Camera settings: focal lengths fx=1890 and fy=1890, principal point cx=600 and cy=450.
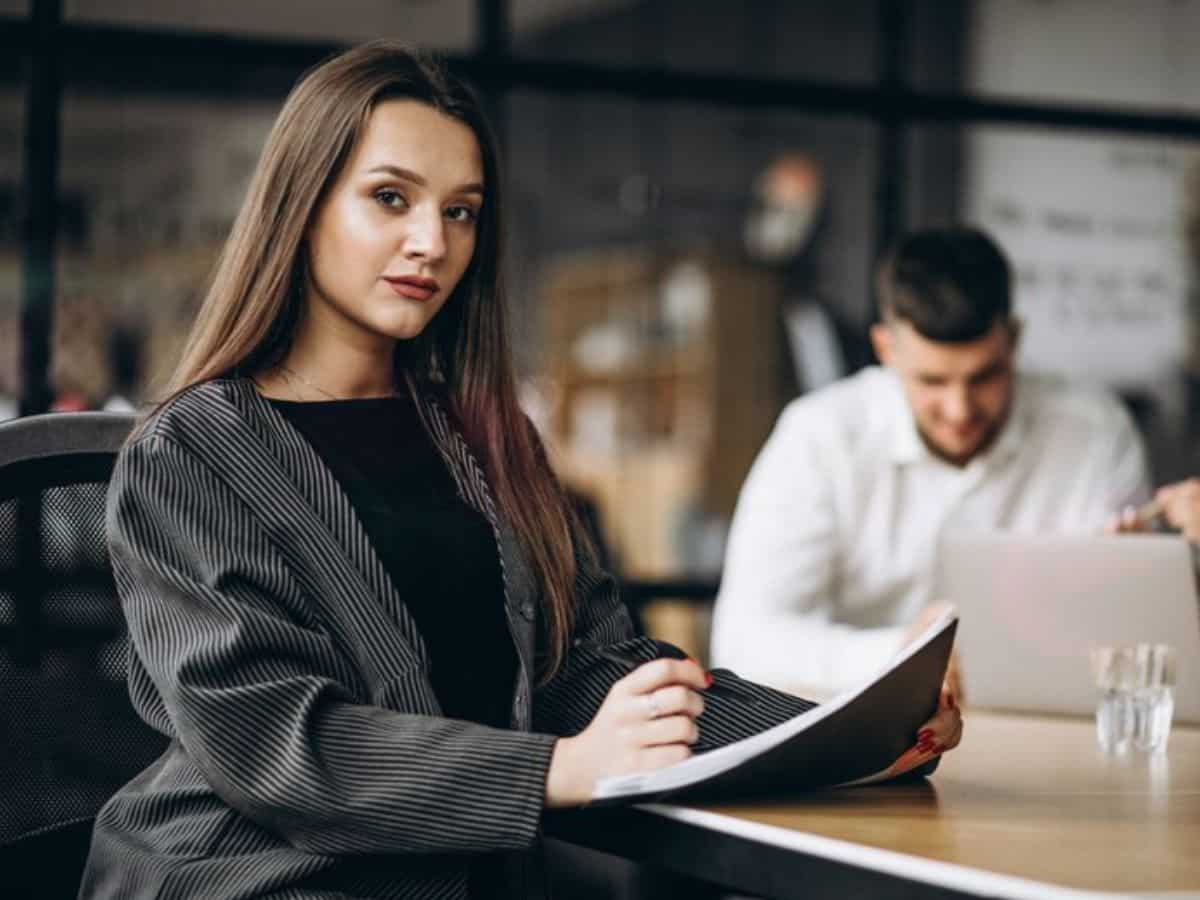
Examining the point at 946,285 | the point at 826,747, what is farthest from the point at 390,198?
the point at 946,285

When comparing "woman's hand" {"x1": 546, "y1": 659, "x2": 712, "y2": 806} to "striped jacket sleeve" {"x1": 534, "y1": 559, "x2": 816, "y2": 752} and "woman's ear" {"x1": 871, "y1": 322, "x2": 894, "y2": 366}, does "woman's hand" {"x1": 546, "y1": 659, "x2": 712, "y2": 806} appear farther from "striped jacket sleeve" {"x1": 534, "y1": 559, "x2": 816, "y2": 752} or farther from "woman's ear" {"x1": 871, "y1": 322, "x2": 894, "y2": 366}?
"woman's ear" {"x1": 871, "y1": 322, "x2": 894, "y2": 366}

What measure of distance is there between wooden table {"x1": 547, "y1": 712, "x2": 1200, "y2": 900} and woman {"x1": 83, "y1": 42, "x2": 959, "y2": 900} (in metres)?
0.07

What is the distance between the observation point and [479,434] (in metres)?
1.98

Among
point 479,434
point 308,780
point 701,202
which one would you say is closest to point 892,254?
point 479,434

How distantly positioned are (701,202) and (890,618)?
4.54m

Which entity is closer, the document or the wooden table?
the wooden table

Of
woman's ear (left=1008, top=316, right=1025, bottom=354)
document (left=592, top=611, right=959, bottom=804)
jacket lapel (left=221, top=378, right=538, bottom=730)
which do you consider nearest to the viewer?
document (left=592, top=611, right=959, bottom=804)

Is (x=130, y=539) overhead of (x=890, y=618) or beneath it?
overhead

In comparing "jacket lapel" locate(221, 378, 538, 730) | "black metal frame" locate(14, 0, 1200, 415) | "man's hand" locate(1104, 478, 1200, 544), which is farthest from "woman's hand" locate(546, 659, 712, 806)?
"black metal frame" locate(14, 0, 1200, 415)

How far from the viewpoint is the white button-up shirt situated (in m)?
3.31

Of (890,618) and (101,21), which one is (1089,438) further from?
(101,21)

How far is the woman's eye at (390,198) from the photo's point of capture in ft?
5.91

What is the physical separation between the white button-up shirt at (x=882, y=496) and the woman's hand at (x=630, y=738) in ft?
5.16

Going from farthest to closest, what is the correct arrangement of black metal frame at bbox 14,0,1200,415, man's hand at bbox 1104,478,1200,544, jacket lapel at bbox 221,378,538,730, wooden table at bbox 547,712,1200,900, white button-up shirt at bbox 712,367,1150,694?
black metal frame at bbox 14,0,1200,415, white button-up shirt at bbox 712,367,1150,694, man's hand at bbox 1104,478,1200,544, jacket lapel at bbox 221,378,538,730, wooden table at bbox 547,712,1200,900
